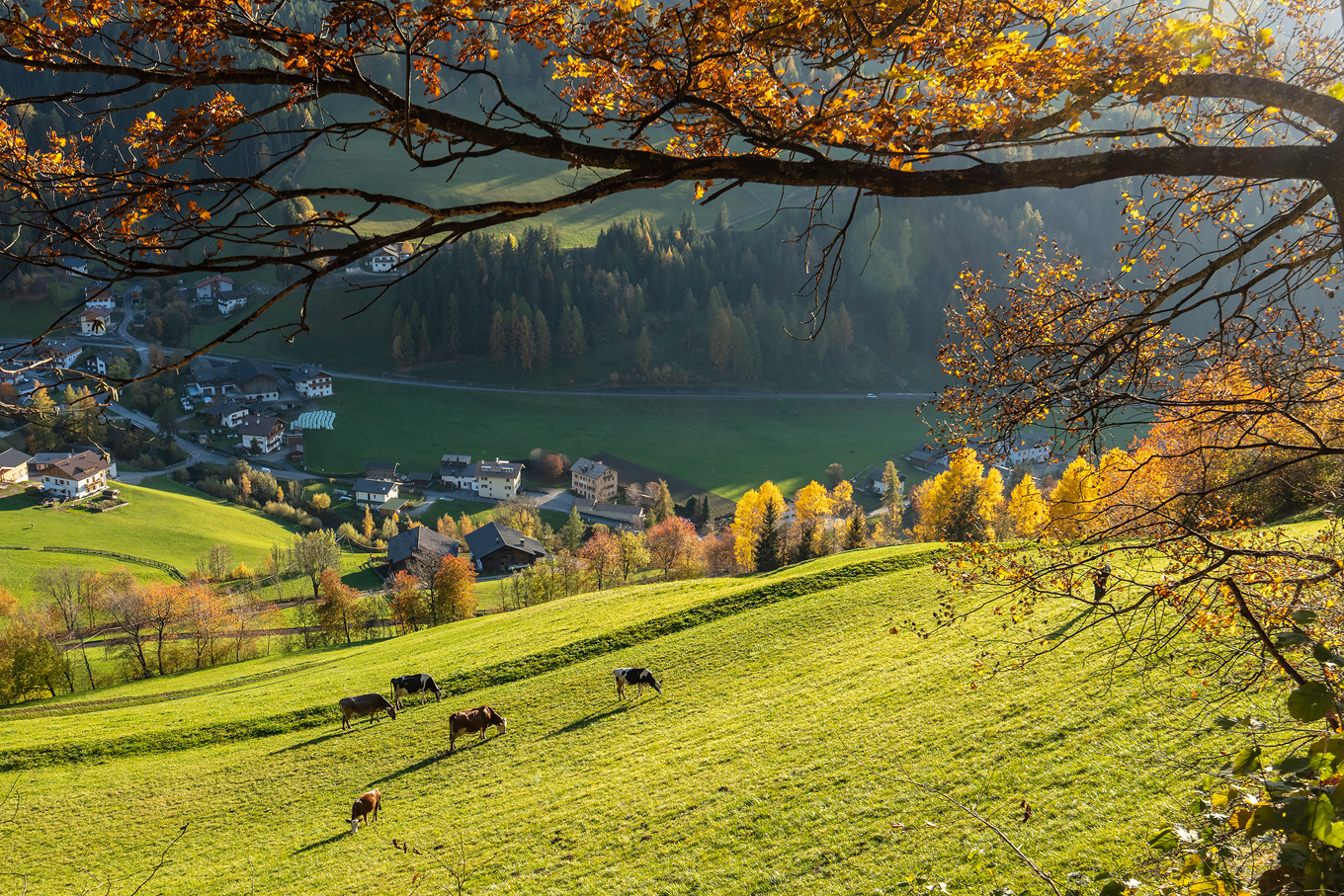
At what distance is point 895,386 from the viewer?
132250mm

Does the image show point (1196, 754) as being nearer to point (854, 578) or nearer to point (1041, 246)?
point (1041, 246)

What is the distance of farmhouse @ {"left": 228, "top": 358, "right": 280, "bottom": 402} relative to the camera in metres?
113

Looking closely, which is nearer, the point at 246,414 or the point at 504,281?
the point at 246,414

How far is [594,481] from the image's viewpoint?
301 ft

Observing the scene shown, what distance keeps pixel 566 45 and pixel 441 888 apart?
406 inches

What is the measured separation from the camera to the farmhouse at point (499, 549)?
2881 inches

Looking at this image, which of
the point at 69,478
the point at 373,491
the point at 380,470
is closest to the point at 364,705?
the point at 373,491

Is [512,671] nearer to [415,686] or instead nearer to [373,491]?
[415,686]

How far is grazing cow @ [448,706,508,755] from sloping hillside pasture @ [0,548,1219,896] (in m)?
0.37

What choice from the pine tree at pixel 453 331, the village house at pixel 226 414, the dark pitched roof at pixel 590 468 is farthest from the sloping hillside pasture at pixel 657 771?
the pine tree at pixel 453 331

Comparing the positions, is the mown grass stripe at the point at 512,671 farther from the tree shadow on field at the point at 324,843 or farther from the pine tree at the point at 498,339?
the pine tree at the point at 498,339

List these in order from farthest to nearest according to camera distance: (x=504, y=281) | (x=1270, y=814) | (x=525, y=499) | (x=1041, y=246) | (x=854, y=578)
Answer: (x=504, y=281)
(x=525, y=499)
(x=854, y=578)
(x=1041, y=246)
(x=1270, y=814)

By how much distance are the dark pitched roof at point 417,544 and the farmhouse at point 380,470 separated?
1956 centimetres

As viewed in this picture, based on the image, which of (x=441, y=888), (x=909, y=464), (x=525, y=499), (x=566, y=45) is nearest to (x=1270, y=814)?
(x=566, y=45)
